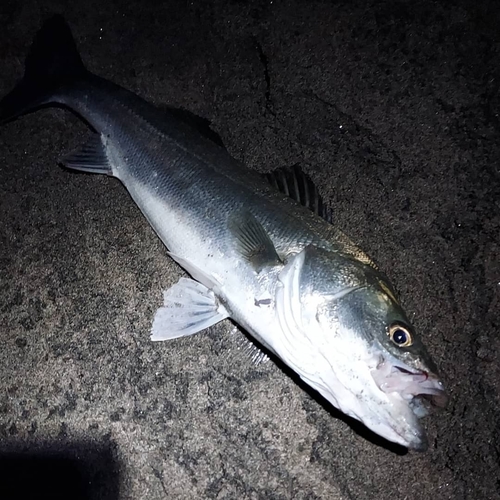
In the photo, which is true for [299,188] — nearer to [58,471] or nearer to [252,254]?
[252,254]


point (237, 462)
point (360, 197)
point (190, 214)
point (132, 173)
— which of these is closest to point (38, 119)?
point (132, 173)

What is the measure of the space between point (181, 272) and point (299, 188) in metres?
0.61

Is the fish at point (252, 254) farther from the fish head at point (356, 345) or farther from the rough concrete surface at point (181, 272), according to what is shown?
the rough concrete surface at point (181, 272)

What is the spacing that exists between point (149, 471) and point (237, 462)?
13.5 inches

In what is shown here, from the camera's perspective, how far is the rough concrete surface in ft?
6.26

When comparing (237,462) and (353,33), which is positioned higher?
(353,33)

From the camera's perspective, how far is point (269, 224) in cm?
181

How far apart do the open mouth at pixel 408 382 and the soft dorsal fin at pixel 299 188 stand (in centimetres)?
65

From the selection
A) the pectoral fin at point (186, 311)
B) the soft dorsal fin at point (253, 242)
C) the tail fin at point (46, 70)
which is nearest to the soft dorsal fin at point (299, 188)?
the soft dorsal fin at point (253, 242)

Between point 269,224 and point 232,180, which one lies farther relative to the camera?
point 232,180

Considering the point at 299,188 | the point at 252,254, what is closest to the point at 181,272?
the point at 252,254

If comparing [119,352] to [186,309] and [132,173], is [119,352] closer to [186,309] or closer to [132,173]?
[186,309]

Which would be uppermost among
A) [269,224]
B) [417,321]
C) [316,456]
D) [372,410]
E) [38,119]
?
[38,119]

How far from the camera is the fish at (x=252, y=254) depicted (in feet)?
5.01
